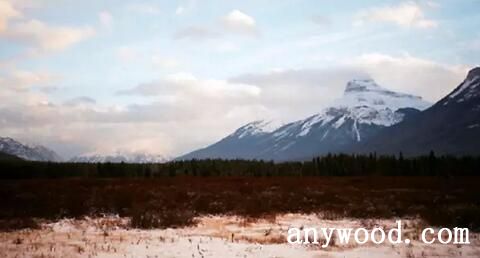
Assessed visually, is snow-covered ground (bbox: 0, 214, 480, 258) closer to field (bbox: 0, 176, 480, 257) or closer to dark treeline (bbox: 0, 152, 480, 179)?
field (bbox: 0, 176, 480, 257)

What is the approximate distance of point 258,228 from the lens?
24469 mm

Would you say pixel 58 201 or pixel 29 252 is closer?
pixel 29 252

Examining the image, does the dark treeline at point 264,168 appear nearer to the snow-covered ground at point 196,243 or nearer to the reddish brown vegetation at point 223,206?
the reddish brown vegetation at point 223,206

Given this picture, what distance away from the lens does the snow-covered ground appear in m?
17.6

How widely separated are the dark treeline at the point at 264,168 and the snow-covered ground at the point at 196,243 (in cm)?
6629

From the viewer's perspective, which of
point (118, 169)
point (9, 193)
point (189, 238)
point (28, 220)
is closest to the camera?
point (189, 238)

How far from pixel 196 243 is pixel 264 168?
290ft

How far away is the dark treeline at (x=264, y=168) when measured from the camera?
3580 inches

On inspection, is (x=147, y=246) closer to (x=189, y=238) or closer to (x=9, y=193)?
(x=189, y=238)

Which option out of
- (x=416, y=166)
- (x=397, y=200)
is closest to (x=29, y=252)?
(x=397, y=200)

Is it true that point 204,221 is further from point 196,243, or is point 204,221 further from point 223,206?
point 196,243

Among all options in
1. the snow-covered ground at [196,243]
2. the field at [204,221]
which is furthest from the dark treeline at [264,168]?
the snow-covered ground at [196,243]

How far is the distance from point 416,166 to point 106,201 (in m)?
74.2

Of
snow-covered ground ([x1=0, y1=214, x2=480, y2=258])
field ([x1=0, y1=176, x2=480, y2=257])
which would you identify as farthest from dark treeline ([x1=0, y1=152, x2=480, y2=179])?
snow-covered ground ([x1=0, y1=214, x2=480, y2=258])
